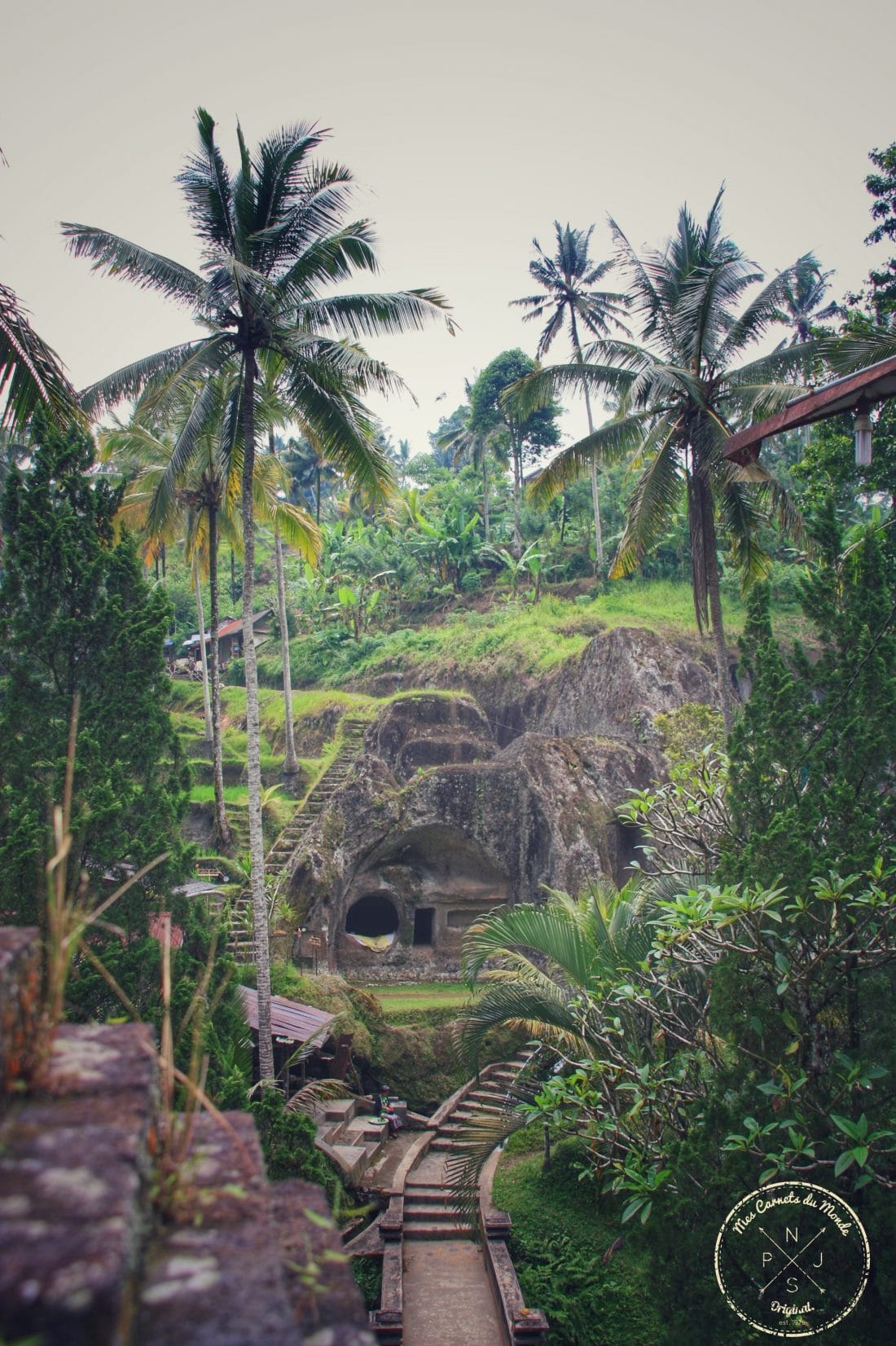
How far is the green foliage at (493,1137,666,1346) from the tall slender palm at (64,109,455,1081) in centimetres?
451

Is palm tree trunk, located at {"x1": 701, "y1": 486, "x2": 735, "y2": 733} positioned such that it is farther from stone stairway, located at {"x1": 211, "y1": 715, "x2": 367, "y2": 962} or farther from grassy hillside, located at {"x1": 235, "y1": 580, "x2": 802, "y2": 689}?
grassy hillside, located at {"x1": 235, "y1": 580, "x2": 802, "y2": 689}

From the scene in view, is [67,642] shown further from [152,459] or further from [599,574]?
[599,574]

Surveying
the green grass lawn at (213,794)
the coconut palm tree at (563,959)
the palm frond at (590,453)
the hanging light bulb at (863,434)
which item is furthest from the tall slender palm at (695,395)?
the green grass lawn at (213,794)

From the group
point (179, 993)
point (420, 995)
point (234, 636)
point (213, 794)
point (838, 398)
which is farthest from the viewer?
point (234, 636)

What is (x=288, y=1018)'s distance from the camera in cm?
1302

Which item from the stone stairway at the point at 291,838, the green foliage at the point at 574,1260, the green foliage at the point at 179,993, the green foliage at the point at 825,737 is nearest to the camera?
the green foliage at the point at 825,737

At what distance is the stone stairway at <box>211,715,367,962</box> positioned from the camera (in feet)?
54.2

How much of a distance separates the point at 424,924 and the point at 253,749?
1150 cm

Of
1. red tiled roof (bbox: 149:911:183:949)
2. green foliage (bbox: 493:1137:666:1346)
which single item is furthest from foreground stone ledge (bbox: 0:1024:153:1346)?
red tiled roof (bbox: 149:911:183:949)

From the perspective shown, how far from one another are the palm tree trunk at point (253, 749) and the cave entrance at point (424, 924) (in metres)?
10.4

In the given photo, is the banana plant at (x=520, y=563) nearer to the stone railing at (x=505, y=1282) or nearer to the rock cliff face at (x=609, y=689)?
the rock cliff face at (x=609, y=689)

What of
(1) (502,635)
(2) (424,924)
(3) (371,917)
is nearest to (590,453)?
(2) (424,924)

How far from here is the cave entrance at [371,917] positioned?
2364 cm

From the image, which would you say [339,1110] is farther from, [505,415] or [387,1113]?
[505,415]
